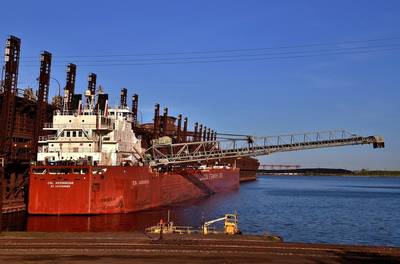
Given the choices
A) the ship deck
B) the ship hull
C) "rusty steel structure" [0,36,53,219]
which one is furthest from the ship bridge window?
the ship deck

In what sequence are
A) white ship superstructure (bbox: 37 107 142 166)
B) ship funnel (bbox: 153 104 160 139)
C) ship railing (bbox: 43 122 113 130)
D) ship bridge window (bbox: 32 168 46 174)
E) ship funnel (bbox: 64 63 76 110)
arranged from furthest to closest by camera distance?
ship funnel (bbox: 153 104 160 139), ship funnel (bbox: 64 63 76 110), ship railing (bbox: 43 122 113 130), white ship superstructure (bbox: 37 107 142 166), ship bridge window (bbox: 32 168 46 174)

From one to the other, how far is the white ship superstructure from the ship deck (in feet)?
77.3

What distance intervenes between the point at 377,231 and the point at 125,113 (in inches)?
1182

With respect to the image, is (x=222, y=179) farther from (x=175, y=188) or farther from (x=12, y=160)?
(x=12, y=160)

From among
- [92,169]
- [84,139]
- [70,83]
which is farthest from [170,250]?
[70,83]

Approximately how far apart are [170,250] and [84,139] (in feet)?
98.2

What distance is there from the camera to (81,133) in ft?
156

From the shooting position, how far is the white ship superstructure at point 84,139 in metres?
46.6

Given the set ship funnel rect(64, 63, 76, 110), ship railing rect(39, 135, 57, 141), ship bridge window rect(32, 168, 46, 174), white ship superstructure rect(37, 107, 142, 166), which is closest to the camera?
ship bridge window rect(32, 168, 46, 174)

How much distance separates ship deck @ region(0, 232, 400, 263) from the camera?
1763cm

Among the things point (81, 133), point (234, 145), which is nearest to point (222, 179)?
point (234, 145)

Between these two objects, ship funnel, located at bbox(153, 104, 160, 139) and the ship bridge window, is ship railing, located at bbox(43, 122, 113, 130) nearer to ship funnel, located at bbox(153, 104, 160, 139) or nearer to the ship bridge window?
the ship bridge window

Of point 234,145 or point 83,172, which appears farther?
point 234,145

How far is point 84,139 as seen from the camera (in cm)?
4725
